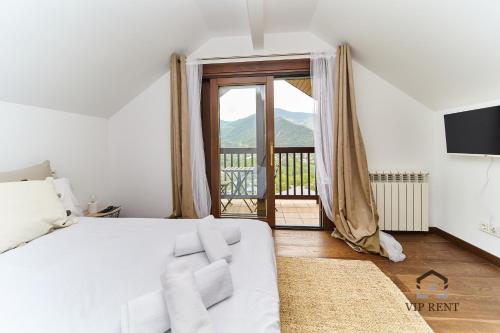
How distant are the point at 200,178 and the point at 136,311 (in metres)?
2.37

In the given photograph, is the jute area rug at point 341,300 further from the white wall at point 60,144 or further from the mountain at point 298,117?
the white wall at point 60,144

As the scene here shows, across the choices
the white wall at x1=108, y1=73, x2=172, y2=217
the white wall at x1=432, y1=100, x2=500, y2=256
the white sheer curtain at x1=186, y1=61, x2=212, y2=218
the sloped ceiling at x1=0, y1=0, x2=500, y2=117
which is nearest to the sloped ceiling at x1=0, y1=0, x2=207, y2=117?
the sloped ceiling at x1=0, y1=0, x2=500, y2=117

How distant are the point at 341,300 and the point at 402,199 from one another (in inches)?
71.3

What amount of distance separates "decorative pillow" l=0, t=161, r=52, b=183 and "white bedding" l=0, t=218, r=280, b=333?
54 centimetres

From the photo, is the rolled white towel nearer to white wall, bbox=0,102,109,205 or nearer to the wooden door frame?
white wall, bbox=0,102,109,205

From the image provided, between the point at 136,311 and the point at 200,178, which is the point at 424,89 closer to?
the point at 200,178

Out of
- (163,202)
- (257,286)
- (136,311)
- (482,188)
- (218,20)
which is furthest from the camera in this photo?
(163,202)

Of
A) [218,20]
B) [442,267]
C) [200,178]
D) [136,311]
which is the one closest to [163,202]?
[200,178]

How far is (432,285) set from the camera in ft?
6.03

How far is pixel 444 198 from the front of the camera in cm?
280

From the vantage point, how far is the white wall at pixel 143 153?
3.25 metres

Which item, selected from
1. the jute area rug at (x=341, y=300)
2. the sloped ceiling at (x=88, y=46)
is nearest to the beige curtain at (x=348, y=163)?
the jute area rug at (x=341, y=300)

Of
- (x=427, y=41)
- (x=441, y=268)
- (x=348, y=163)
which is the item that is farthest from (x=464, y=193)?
(x=427, y=41)

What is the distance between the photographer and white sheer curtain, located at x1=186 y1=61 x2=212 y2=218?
3.04 meters
